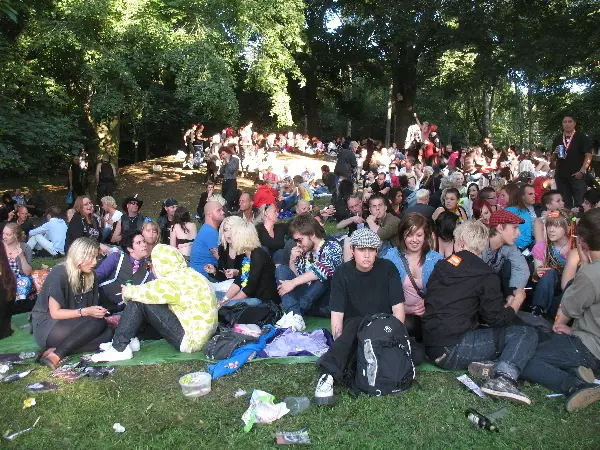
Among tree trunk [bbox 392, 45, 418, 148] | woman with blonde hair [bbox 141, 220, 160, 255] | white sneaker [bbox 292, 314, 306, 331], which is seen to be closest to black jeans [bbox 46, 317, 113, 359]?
woman with blonde hair [bbox 141, 220, 160, 255]

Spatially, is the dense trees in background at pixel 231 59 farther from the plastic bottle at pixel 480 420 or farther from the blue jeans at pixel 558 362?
the blue jeans at pixel 558 362

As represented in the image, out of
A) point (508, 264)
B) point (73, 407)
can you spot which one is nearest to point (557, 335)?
point (508, 264)

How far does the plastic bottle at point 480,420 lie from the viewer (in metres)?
3.82

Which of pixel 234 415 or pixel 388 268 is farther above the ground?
pixel 388 268

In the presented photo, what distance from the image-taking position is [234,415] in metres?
4.17

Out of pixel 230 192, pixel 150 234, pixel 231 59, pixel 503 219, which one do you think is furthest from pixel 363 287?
pixel 231 59

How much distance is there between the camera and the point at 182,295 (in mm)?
5156

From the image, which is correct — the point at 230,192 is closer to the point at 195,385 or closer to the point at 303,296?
the point at 303,296

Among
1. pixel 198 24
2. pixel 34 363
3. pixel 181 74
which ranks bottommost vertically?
pixel 34 363

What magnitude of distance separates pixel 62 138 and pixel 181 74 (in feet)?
12.6

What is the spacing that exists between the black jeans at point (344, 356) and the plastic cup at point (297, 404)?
12.2 inches

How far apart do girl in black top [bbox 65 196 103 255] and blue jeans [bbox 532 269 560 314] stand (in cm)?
683

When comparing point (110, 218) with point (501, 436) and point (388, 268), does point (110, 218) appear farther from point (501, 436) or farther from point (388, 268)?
point (501, 436)

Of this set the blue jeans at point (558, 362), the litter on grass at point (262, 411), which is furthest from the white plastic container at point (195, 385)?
the blue jeans at point (558, 362)
